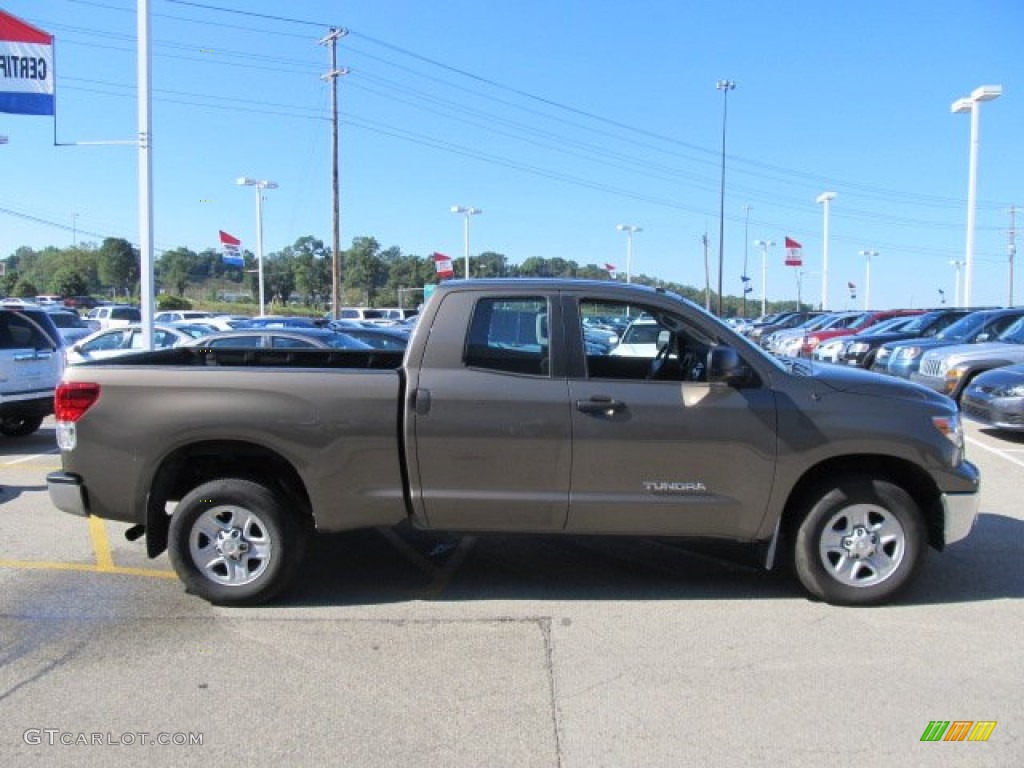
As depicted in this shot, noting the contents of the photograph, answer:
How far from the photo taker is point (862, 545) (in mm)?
4699

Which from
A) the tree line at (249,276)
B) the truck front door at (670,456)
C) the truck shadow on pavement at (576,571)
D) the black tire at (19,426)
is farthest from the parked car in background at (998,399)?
the tree line at (249,276)

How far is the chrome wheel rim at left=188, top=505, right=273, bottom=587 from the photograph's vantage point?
15.6 feet

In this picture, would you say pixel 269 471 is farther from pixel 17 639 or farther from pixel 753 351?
pixel 753 351

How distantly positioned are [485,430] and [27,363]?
27.0 ft

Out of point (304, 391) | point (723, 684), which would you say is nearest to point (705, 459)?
point (723, 684)

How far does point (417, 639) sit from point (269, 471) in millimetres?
1383

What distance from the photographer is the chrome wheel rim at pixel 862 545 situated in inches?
184

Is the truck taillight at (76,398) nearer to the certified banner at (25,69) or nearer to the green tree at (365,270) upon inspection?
the certified banner at (25,69)

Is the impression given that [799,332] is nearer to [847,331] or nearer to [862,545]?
[847,331]

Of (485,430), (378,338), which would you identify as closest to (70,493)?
(485,430)

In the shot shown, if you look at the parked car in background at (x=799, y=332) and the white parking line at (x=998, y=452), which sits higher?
the parked car in background at (x=799, y=332)

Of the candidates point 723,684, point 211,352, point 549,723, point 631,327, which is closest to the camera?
point 549,723

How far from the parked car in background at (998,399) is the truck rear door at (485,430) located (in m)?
7.99

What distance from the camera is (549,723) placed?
11.3 feet
